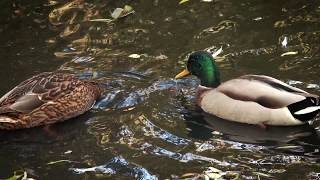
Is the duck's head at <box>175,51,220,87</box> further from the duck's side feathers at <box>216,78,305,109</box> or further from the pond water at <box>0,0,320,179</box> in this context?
the duck's side feathers at <box>216,78,305,109</box>

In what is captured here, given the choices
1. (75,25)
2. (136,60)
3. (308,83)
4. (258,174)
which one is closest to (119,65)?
(136,60)

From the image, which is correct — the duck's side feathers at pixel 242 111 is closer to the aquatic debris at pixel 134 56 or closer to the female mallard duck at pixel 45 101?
the female mallard duck at pixel 45 101

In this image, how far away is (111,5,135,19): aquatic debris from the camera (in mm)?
9898

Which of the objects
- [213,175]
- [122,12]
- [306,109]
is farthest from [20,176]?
[122,12]

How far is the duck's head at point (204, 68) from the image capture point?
7.41 meters

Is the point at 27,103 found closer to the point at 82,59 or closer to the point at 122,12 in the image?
the point at 82,59

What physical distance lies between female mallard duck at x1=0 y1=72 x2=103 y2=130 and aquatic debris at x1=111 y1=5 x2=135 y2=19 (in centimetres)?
247

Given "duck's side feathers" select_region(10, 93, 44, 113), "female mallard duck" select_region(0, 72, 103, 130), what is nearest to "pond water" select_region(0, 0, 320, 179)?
"female mallard duck" select_region(0, 72, 103, 130)

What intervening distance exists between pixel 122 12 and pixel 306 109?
14.1 ft

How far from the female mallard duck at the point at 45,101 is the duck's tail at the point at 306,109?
91.7 inches

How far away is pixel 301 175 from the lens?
560 cm

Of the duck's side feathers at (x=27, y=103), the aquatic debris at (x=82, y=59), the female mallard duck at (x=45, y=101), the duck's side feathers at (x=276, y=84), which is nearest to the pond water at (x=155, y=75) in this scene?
the aquatic debris at (x=82, y=59)

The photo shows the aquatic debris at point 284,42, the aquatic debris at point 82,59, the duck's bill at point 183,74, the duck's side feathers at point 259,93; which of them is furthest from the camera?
the aquatic debris at point 82,59

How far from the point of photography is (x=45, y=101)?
23.7 ft
